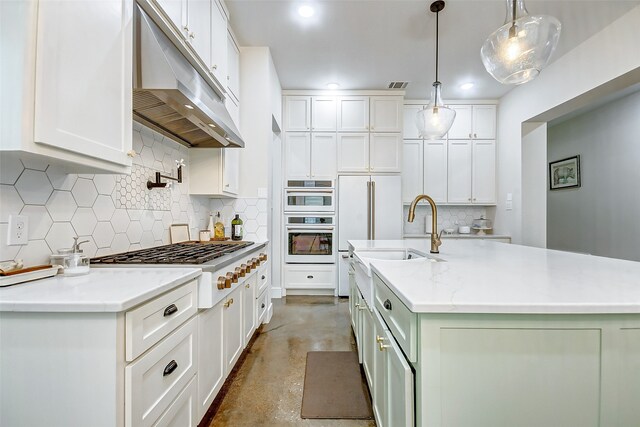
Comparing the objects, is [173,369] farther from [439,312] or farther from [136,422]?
[439,312]

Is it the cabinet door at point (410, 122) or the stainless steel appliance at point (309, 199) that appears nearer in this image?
the stainless steel appliance at point (309, 199)

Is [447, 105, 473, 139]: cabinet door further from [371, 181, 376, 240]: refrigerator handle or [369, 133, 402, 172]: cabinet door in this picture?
[371, 181, 376, 240]: refrigerator handle

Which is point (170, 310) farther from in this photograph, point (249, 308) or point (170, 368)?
point (249, 308)

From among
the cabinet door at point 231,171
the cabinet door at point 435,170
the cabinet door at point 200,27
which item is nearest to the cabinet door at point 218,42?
the cabinet door at point 200,27

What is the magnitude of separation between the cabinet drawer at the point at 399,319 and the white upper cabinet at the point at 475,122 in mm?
3827

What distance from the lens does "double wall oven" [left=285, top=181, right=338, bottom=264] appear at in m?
3.83

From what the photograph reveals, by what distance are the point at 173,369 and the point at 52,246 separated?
0.78 m

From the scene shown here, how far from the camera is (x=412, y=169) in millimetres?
4289

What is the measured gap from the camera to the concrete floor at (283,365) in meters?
1.56

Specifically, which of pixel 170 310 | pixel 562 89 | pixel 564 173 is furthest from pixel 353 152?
pixel 564 173

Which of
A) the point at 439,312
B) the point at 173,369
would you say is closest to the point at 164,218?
the point at 173,369

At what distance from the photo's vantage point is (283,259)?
384cm

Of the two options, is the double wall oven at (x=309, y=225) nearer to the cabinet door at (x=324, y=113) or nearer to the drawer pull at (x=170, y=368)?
the cabinet door at (x=324, y=113)

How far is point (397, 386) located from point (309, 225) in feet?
9.59
